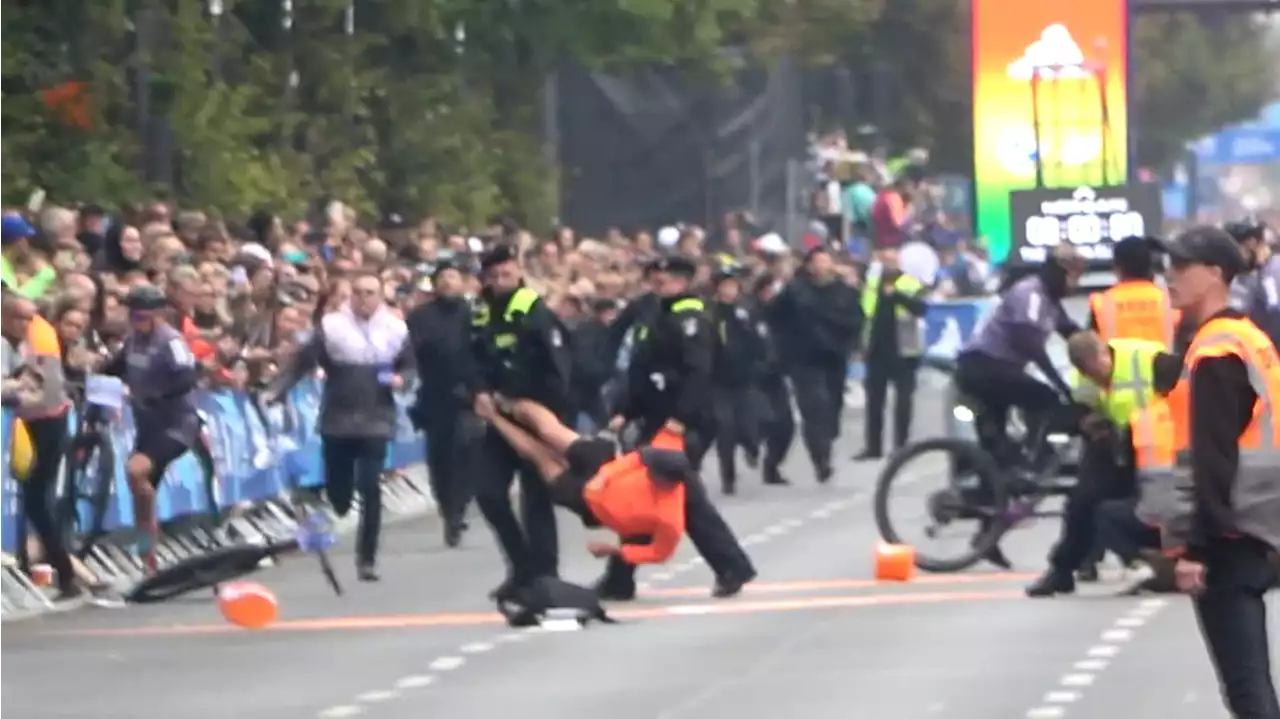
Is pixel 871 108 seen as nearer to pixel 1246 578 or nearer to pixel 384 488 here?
pixel 384 488

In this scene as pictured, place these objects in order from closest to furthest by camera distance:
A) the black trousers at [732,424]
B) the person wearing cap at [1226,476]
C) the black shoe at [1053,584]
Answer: the person wearing cap at [1226,476], the black shoe at [1053,584], the black trousers at [732,424]

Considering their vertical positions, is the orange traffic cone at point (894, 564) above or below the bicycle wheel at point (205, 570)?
below

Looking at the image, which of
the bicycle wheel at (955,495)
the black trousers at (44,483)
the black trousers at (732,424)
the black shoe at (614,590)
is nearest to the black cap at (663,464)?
the black shoe at (614,590)

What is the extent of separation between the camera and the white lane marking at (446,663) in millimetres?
15297

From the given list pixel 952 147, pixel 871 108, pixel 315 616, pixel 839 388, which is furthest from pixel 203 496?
pixel 952 147

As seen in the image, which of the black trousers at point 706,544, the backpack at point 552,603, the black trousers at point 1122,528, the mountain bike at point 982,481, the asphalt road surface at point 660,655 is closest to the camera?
the asphalt road surface at point 660,655

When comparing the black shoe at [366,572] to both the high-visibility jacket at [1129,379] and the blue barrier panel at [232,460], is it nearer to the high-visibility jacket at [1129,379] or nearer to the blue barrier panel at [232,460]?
the blue barrier panel at [232,460]

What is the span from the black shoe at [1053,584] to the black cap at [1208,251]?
25.7 feet

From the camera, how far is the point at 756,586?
62.7ft

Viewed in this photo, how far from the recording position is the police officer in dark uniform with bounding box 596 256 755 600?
59.2 feet

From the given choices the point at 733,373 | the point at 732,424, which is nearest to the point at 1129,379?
the point at 732,424

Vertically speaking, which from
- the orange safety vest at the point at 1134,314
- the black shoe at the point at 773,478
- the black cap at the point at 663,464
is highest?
the orange safety vest at the point at 1134,314

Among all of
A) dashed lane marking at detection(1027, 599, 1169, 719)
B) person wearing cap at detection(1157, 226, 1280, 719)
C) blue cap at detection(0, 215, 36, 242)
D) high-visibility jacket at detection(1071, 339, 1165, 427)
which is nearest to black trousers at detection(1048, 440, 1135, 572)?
high-visibility jacket at detection(1071, 339, 1165, 427)

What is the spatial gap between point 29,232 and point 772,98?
2277 centimetres
